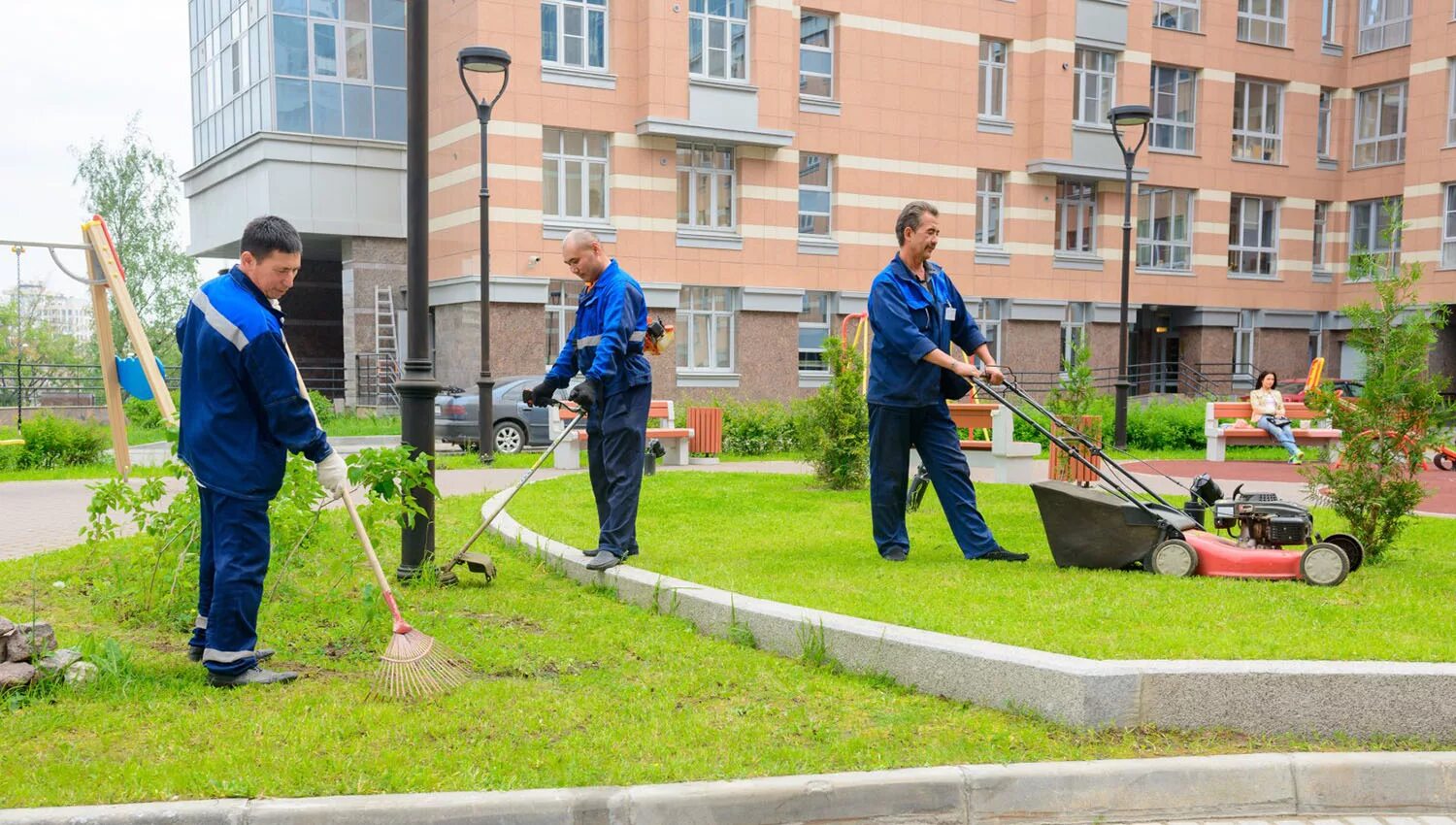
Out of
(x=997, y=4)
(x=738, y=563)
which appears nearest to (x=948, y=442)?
(x=738, y=563)

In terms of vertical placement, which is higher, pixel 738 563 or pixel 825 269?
pixel 825 269

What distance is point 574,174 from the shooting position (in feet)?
86.8

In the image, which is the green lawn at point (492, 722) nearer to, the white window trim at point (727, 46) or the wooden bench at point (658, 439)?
the wooden bench at point (658, 439)

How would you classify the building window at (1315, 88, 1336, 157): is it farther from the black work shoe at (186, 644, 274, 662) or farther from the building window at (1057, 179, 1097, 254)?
the black work shoe at (186, 644, 274, 662)

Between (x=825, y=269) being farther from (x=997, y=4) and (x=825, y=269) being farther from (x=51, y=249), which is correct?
(x=51, y=249)

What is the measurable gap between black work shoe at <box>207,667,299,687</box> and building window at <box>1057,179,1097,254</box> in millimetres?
30077

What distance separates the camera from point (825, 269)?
29.3m

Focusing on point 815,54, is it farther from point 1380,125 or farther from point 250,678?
point 250,678

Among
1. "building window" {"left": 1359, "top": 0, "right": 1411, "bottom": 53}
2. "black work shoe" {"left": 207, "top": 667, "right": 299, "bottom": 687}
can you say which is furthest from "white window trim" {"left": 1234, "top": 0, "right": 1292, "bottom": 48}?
"black work shoe" {"left": 207, "top": 667, "right": 299, "bottom": 687}

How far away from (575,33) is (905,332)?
2128 cm

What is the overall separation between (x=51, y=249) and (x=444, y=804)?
30.9ft

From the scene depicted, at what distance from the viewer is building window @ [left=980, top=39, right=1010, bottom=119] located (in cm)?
3133

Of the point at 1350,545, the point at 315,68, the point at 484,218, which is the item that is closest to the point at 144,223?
the point at 315,68

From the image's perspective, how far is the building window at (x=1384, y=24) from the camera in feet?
114
